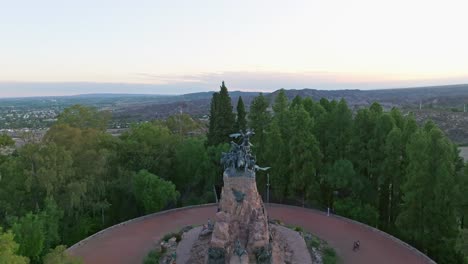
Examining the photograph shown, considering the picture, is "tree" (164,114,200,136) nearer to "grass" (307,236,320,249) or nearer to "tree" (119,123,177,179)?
"tree" (119,123,177,179)

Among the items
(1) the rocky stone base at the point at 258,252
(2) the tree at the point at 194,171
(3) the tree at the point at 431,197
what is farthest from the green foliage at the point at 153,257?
(3) the tree at the point at 431,197

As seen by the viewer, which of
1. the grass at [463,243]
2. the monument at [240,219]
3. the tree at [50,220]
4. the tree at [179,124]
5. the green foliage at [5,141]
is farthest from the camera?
the tree at [179,124]

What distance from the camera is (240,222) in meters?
21.8

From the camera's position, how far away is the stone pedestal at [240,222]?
66.6ft

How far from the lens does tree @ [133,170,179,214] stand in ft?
103

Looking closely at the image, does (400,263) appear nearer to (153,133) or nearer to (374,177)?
(374,177)

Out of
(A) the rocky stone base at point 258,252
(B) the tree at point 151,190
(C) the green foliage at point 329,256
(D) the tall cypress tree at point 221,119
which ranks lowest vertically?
(C) the green foliage at point 329,256

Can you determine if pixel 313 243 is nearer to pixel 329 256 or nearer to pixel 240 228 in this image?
pixel 329 256

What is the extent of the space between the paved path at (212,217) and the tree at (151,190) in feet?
3.93

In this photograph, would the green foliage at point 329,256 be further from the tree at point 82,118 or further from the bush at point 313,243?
the tree at point 82,118

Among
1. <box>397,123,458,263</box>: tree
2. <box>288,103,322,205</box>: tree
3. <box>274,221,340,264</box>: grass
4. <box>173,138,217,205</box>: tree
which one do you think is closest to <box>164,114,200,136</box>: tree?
<box>173,138,217,205</box>: tree

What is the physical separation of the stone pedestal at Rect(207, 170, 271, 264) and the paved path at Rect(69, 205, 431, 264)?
648 cm

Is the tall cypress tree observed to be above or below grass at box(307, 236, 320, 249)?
above

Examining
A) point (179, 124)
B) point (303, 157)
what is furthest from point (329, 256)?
point (179, 124)
